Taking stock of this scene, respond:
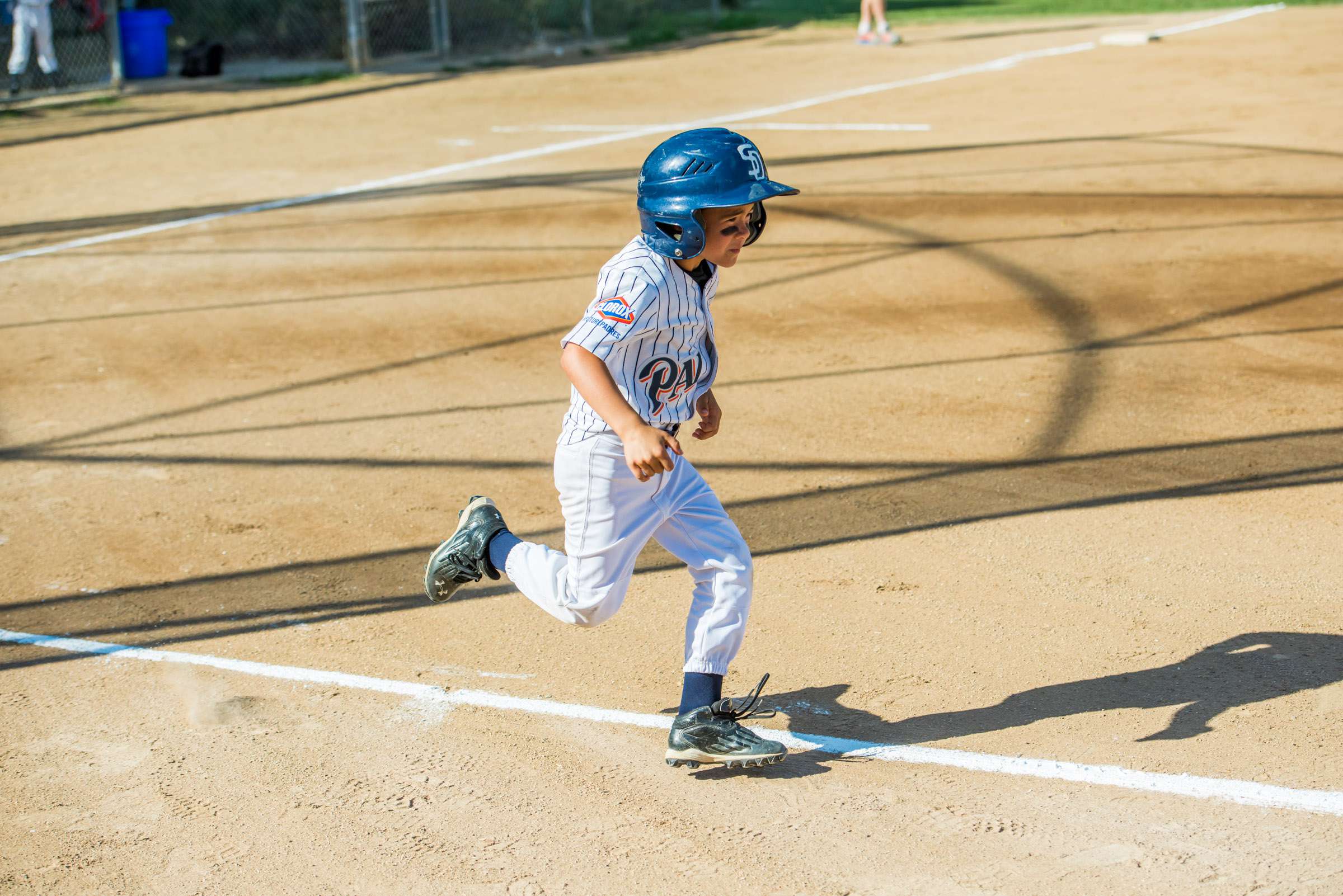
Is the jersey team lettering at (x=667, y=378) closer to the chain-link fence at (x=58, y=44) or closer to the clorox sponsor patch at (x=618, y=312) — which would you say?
the clorox sponsor patch at (x=618, y=312)

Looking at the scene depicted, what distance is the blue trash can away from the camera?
2028 centimetres

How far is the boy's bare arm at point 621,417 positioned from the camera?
3.34 metres

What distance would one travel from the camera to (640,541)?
12.3 ft

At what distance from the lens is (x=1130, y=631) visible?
4.49 meters

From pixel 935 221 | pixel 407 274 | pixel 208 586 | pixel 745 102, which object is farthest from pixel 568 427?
pixel 745 102

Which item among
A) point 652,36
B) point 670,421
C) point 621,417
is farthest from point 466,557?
point 652,36

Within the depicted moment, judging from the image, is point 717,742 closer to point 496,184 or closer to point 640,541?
point 640,541

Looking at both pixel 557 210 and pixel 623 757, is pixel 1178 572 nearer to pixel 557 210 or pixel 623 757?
pixel 623 757

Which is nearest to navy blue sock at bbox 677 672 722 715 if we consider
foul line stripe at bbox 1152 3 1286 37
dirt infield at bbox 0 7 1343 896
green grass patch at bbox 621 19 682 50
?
dirt infield at bbox 0 7 1343 896

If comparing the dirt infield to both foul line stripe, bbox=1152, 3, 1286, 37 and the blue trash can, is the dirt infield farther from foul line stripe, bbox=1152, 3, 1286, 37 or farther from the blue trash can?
foul line stripe, bbox=1152, 3, 1286, 37

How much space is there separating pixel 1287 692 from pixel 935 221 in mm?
6612

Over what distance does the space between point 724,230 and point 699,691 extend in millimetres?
1304

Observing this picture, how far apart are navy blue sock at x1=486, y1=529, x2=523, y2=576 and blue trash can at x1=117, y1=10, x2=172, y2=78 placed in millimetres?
18737

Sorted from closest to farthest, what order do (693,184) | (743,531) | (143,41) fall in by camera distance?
(693,184)
(743,531)
(143,41)
